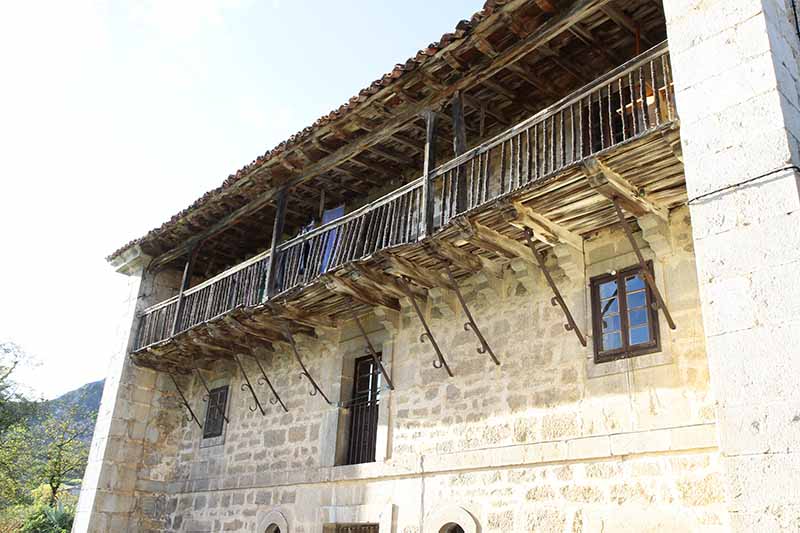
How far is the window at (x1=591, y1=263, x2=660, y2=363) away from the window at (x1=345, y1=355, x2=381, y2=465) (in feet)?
11.3

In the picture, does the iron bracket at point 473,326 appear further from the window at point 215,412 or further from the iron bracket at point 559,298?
the window at point 215,412

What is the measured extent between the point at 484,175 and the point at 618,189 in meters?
1.50

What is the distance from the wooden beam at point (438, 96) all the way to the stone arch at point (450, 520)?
180 inches

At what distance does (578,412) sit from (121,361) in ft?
30.1

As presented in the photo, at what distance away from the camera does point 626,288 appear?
6.57 m

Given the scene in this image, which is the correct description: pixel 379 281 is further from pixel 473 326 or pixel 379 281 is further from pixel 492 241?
pixel 492 241

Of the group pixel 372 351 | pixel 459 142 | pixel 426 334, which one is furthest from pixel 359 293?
pixel 459 142

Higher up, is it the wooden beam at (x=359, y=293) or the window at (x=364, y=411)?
the wooden beam at (x=359, y=293)

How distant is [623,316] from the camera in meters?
6.46

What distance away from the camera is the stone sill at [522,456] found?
5.56 m

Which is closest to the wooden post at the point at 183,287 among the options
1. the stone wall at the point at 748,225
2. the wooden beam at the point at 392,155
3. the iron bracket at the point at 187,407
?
the iron bracket at the point at 187,407

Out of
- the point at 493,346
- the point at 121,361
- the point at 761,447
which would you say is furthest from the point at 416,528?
the point at 121,361

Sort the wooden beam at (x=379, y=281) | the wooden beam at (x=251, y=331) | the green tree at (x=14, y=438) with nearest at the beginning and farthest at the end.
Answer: the wooden beam at (x=379, y=281), the wooden beam at (x=251, y=331), the green tree at (x=14, y=438)

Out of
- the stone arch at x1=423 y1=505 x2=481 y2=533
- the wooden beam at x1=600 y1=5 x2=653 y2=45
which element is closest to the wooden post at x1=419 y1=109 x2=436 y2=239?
the wooden beam at x1=600 y1=5 x2=653 y2=45
